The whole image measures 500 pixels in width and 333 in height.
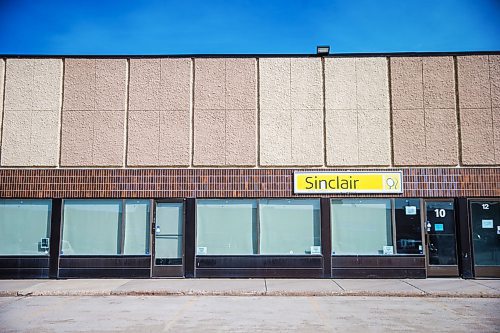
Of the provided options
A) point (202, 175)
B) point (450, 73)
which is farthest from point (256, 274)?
point (450, 73)

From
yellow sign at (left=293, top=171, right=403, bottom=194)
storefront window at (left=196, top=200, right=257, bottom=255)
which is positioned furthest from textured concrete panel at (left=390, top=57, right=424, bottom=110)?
storefront window at (left=196, top=200, right=257, bottom=255)

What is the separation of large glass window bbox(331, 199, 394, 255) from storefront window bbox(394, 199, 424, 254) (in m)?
0.27

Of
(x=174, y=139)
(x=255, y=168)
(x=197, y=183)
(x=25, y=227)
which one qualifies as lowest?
(x=25, y=227)

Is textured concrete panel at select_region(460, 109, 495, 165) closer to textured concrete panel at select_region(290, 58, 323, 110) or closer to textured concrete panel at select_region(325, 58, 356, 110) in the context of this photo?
textured concrete panel at select_region(325, 58, 356, 110)

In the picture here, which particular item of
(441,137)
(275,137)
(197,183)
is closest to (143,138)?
(197,183)

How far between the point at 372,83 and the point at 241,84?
165 inches

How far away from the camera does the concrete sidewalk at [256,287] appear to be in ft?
42.6

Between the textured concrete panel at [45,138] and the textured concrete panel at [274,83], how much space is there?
668cm

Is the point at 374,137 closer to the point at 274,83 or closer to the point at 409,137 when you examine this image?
the point at 409,137

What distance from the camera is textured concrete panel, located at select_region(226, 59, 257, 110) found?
52.7 feet

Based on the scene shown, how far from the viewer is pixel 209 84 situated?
1616cm

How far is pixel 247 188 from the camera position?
15664 millimetres

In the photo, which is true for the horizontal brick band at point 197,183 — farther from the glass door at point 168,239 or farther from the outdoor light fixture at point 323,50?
the outdoor light fixture at point 323,50

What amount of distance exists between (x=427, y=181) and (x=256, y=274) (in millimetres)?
6049
